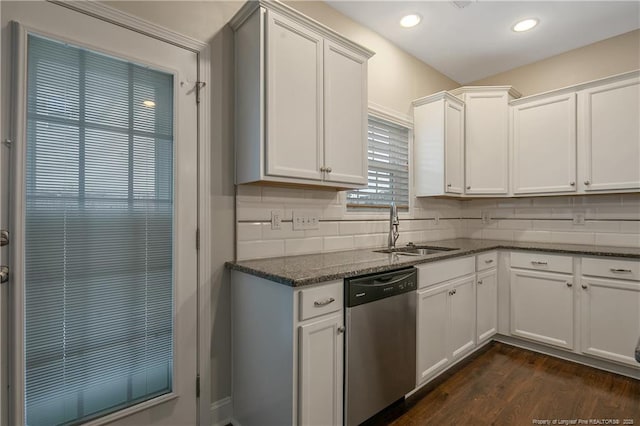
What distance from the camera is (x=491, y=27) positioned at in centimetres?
281

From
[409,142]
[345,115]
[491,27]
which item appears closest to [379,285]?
[345,115]

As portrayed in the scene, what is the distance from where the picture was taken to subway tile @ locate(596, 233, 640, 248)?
2883 millimetres

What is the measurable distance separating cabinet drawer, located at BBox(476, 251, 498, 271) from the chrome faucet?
0.71 m

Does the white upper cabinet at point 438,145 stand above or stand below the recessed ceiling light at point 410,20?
below

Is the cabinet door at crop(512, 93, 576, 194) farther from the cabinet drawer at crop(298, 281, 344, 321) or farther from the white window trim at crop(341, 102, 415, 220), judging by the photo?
the cabinet drawer at crop(298, 281, 344, 321)

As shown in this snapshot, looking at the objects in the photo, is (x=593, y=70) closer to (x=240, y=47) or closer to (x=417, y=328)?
(x=417, y=328)

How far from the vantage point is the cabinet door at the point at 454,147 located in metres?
3.16

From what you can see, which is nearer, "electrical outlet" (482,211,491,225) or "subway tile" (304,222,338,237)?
"subway tile" (304,222,338,237)

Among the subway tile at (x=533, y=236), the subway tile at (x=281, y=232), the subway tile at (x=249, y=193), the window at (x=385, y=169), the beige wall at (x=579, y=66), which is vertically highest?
the beige wall at (x=579, y=66)

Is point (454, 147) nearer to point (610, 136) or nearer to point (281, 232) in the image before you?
point (610, 136)

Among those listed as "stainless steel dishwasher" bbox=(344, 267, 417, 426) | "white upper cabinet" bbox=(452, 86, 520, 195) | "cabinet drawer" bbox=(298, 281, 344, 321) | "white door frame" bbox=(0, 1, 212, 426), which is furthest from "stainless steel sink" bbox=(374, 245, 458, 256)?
"white door frame" bbox=(0, 1, 212, 426)

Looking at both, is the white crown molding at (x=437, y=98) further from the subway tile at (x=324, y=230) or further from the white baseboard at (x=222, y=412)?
the white baseboard at (x=222, y=412)

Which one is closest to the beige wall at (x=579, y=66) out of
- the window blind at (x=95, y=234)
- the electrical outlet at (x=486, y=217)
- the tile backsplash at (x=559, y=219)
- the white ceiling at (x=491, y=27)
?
the white ceiling at (x=491, y=27)

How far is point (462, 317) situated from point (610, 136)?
1985 millimetres
